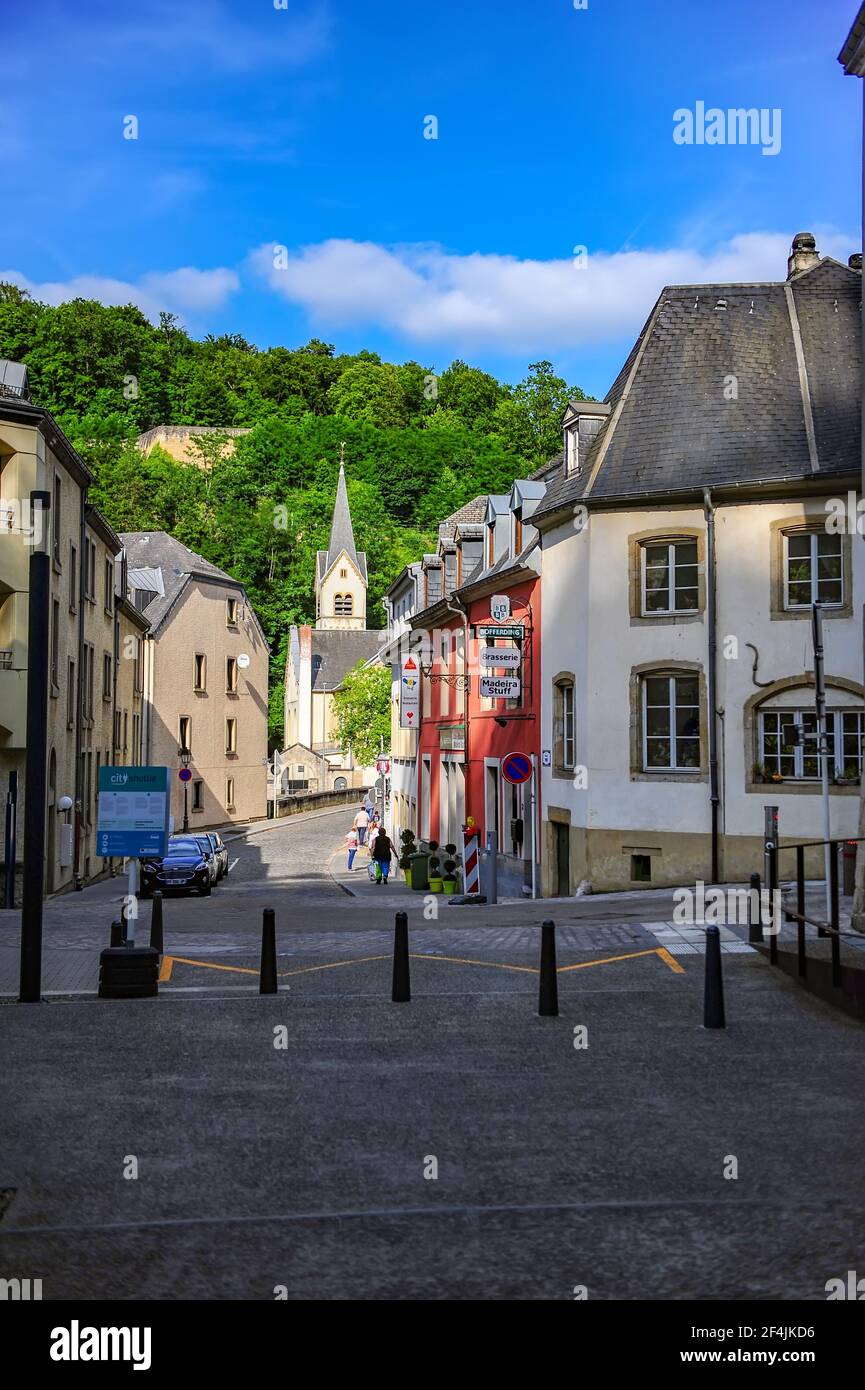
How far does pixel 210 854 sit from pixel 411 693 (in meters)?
10.7

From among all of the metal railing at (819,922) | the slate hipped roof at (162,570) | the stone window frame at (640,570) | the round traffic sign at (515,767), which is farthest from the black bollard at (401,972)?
the slate hipped roof at (162,570)

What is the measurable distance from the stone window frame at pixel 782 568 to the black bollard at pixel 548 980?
14.2 m

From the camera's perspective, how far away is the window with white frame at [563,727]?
1089 inches

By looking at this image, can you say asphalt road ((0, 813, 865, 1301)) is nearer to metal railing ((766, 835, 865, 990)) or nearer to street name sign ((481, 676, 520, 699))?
metal railing ((766, 835, 865, 990))

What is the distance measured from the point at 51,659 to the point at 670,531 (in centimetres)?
1286

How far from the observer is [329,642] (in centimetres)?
11081

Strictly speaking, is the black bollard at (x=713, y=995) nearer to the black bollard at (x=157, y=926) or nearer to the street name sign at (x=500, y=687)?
the black bollard at (x=157, y=926)

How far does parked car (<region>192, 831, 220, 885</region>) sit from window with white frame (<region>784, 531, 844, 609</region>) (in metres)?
14.5

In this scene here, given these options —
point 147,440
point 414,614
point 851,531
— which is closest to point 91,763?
point 414,614

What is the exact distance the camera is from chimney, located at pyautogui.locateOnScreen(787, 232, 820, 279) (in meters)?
29.7

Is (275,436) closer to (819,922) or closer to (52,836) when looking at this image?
(52,836)

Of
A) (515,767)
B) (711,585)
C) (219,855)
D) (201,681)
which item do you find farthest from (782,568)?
(201,681)

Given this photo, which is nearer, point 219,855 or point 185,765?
point 219,855
